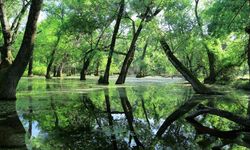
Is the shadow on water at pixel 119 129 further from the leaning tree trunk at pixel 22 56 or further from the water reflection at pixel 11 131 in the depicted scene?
the leaning tree trunk at pixel 22 56

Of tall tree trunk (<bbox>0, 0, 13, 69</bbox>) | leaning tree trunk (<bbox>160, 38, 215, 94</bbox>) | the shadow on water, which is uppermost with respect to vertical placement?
tall tree trunk (<bbox>0, 0, 13, 69</bbox>)

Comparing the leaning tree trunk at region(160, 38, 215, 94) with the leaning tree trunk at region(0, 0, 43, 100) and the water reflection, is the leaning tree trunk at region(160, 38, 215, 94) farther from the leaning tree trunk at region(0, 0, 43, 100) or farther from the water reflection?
the water reflection

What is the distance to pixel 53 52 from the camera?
54.0 metres

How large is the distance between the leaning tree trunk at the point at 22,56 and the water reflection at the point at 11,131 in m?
3.99

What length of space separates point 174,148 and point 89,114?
5.35 meters

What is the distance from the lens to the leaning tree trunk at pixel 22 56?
15.3 m

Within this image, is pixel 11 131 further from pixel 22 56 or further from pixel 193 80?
pixel 193 80

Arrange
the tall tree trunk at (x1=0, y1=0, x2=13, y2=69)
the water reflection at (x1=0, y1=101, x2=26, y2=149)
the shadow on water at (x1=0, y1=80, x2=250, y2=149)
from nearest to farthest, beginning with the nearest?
the water reflection at (x1=0, y1=101, x2=26, y2=149)
the shadow on water at (x1=0, y1=80, x2=250, y2=149)
the tall tree trunk at (x1=0, y1=0, x2=13, y2=69)

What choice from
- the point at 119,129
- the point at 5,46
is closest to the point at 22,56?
the point at 5,46

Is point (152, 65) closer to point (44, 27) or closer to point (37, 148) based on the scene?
point (44, 27)

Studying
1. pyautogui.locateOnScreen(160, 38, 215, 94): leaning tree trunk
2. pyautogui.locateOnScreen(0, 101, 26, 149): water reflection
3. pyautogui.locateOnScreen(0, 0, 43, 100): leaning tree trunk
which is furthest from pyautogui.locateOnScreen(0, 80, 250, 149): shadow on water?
pyautogui.locateOnScreen(160, 38, 215, 94): leaning tree trunk

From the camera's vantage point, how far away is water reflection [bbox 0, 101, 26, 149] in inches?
269

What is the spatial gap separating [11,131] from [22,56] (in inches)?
305

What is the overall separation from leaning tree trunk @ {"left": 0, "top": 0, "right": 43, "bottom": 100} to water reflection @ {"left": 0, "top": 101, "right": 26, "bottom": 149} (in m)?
3.99
